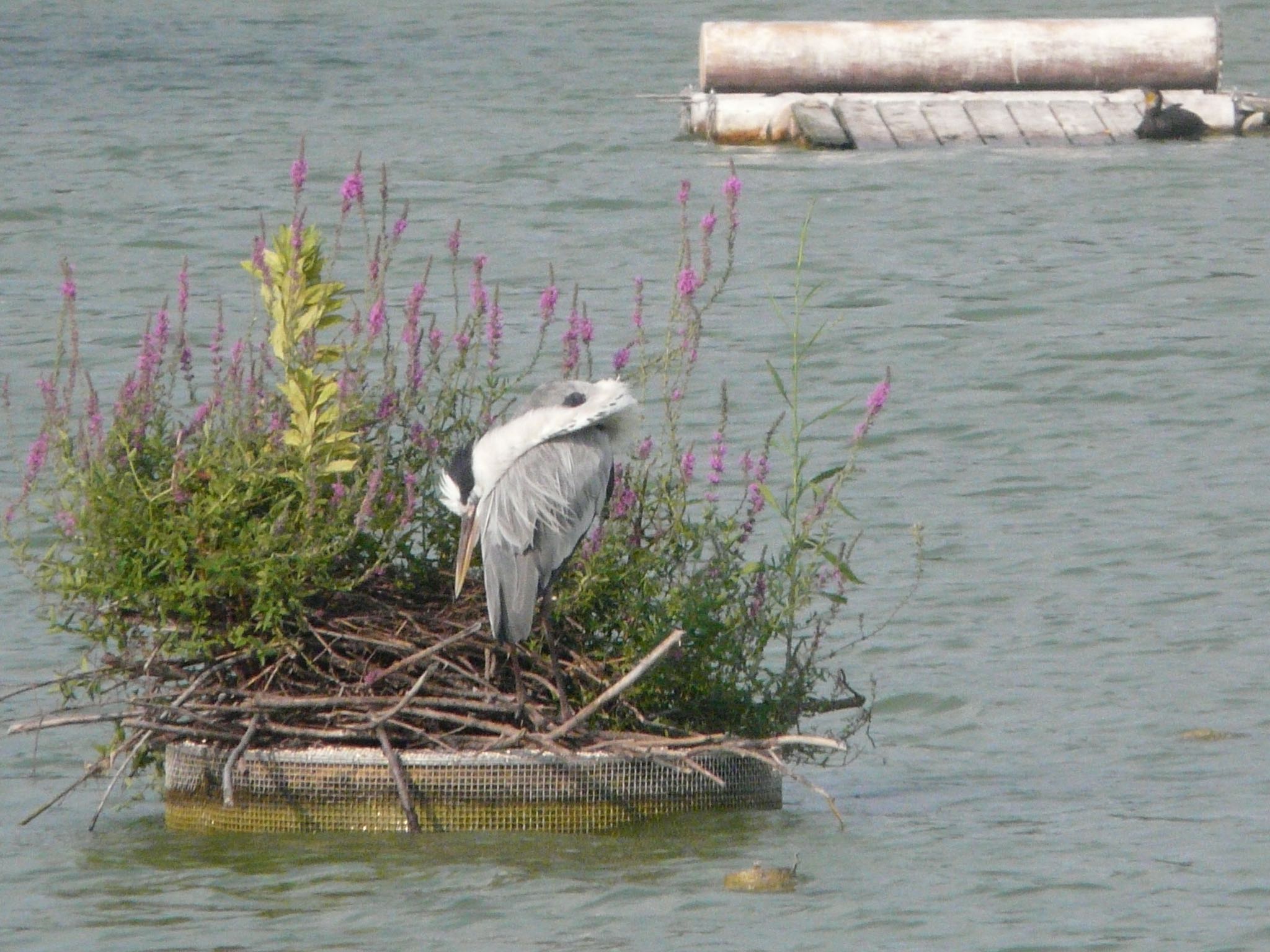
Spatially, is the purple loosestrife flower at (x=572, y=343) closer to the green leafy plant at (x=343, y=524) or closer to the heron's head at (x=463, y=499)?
the green leafy plant at (x=343, y=524)

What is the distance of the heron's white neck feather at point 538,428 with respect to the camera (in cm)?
648

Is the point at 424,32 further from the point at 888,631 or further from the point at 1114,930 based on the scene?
the point at 1114,930

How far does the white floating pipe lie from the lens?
19.9m

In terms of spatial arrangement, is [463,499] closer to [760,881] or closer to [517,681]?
[517,681]

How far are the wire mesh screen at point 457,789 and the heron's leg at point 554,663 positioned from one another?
0.14 meters

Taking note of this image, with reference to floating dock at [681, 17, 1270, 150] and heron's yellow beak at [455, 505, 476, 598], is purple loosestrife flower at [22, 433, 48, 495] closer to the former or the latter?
heron's yellow beak at [455, 505, 476, 598]

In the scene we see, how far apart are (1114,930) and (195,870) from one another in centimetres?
257

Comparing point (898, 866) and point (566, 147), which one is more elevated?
point (566, 147)

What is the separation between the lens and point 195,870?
6492 millimetres

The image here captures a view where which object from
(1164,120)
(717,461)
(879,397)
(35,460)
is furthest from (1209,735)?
(1164,120)

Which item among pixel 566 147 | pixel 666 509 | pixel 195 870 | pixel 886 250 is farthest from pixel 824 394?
pixel 566 147

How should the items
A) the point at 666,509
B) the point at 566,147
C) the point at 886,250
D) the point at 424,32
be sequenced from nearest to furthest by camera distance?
the point at 666,509, the point at 886,250, the point at 566,147, the point at 424,32

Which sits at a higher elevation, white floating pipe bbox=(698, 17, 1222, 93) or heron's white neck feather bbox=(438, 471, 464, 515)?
white floating pipe bbox=(698, 17, 1222, 93)

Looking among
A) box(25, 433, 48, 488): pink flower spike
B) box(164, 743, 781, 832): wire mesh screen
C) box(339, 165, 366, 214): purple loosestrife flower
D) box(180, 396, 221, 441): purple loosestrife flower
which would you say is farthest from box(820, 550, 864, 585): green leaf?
box(25, 433, 48, 488): pink flower spike
